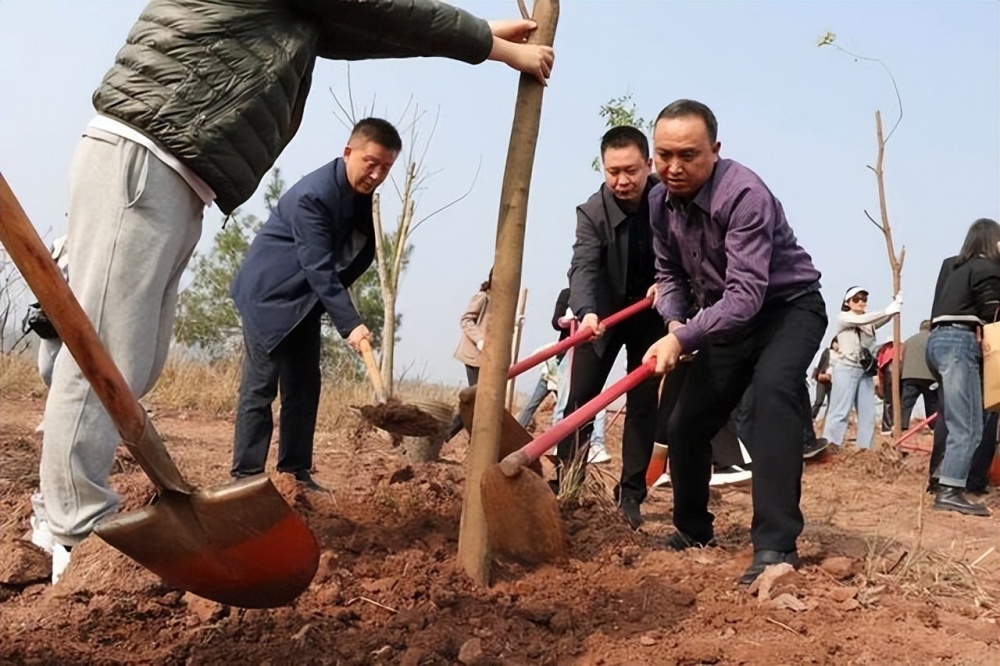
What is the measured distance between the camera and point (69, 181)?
286 centimetres

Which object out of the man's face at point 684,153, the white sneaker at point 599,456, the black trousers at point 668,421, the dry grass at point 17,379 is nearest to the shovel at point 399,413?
the black trousers at point 668,421

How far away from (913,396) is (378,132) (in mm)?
9167

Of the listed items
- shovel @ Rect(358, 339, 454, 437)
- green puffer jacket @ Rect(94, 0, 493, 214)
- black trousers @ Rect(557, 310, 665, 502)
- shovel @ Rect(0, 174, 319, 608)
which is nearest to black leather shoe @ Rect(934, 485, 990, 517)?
black trousers @ Rect(557, 310, 665, 502)

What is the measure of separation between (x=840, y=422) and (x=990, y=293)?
13.5 feet

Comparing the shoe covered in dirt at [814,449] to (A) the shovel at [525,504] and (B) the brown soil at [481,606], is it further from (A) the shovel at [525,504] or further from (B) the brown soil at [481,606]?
(A) the shovel at [525,504]

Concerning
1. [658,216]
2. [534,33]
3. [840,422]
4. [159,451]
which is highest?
[534,33]

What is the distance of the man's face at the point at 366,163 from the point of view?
14.9 ft

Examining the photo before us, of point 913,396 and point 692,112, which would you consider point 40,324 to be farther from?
point 913,396

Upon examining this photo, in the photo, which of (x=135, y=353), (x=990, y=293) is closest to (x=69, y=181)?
(x=135, y=353)

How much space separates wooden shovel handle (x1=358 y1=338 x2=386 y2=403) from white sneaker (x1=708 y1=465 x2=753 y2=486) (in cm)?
250

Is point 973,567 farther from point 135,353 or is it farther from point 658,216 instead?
point 135,353

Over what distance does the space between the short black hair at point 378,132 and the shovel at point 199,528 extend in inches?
94.3

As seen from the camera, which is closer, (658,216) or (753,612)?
(753,612)

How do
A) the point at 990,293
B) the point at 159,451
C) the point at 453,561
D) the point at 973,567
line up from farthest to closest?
the point at 990,293 → the point at 973,567 → the point at 453,561 → the point at 159,451
